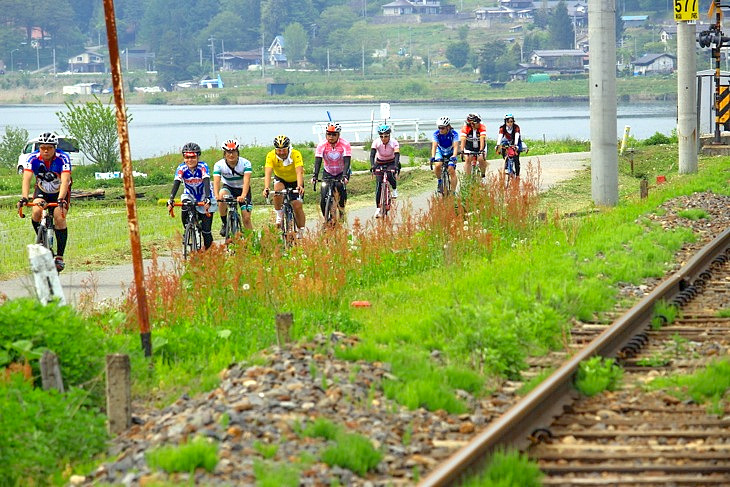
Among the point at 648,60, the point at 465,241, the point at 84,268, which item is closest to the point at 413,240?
the point at 465,241

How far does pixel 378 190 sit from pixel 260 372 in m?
13.8

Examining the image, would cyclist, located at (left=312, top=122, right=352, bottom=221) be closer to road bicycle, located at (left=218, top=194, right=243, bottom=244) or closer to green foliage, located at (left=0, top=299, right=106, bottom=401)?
road bicycle, located at (left=218, top=194, right=243, bottom=244)

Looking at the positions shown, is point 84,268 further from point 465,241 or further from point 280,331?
point 280,331

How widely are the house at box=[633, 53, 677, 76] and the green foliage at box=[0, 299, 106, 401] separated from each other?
16853cm

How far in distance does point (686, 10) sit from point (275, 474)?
24322mm

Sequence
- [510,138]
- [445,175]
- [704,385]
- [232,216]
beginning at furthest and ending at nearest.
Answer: [510,138] < [445,175] < [232,216] < [704,385]

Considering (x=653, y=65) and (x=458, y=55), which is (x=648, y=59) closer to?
(x=653, y=65)

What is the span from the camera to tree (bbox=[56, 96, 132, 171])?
4638 cm

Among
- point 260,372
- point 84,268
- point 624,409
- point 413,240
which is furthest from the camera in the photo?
point 84,268

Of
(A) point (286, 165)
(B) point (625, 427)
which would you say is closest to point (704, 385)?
(B) point (625, 427)

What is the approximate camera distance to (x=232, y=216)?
18.5m

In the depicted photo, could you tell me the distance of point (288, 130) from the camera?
104 meters

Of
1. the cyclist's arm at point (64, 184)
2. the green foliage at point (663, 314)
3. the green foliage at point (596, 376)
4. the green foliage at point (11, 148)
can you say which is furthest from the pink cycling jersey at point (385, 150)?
the green foliage at point (11, 148)

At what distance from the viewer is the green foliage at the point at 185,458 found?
7250 mm
